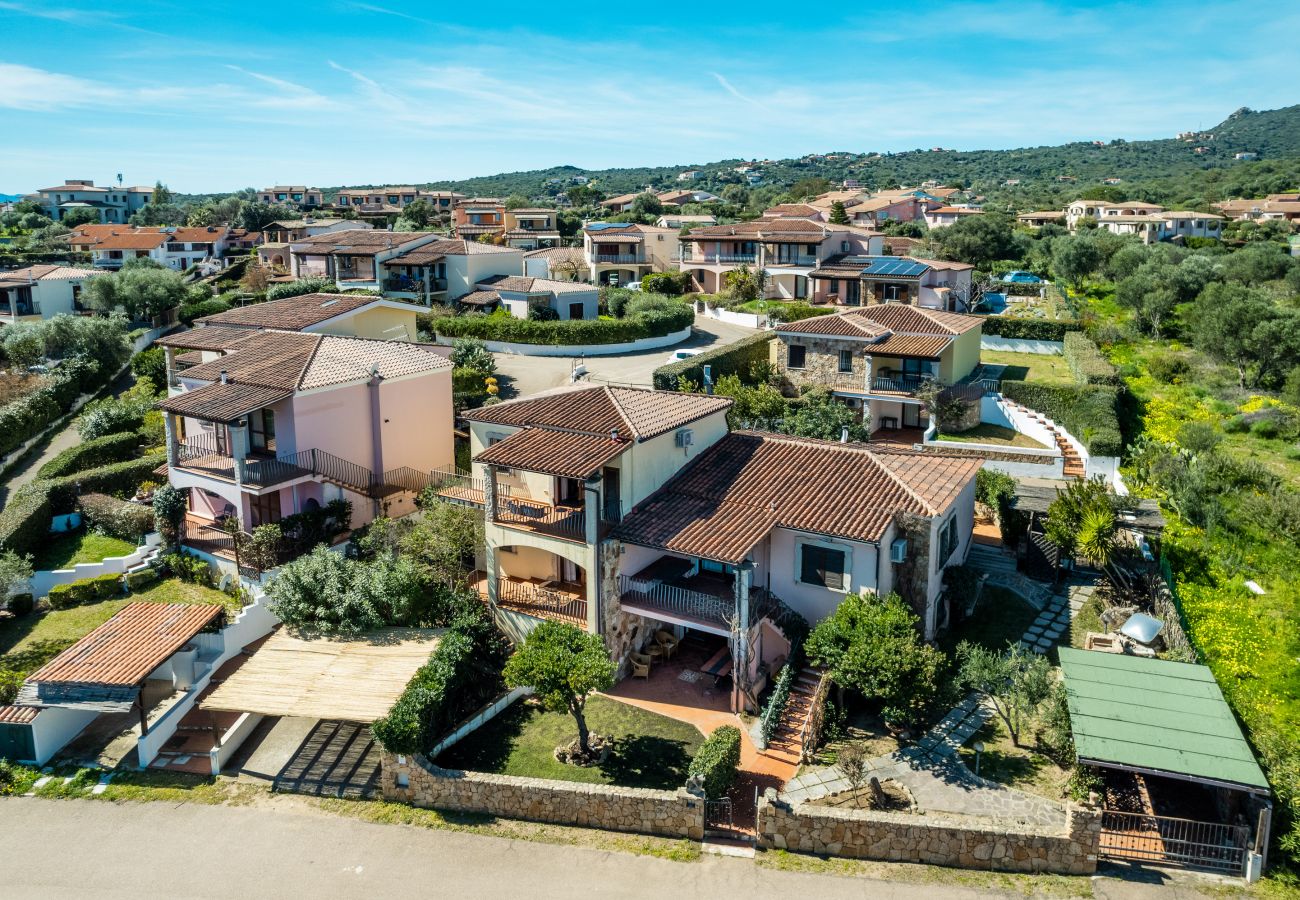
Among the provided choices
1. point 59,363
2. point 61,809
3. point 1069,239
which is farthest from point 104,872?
point 1069,239

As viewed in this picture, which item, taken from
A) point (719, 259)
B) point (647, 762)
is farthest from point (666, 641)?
point (719, 259)

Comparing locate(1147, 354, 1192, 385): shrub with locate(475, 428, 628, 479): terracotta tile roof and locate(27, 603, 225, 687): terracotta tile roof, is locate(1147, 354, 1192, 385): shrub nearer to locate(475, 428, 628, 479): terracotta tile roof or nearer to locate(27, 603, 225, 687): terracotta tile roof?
locate(475, 428, 628, 479): terracotta tile roof

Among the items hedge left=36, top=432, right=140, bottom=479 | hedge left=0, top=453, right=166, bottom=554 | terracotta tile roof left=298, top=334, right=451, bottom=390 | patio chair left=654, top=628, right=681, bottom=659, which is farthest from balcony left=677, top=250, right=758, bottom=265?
patio chair left=654, top=628, right=681, bottom=659

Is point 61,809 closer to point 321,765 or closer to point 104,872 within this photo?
point 104,872

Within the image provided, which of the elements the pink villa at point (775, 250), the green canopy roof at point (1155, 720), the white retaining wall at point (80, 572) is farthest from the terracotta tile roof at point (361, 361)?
the pink villa at point (775, 250)

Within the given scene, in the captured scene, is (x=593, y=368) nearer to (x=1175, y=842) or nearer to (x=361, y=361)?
(x=361, y=361)

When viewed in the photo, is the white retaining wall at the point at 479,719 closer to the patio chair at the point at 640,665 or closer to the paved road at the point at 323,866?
the paved road at the point at 323,866
